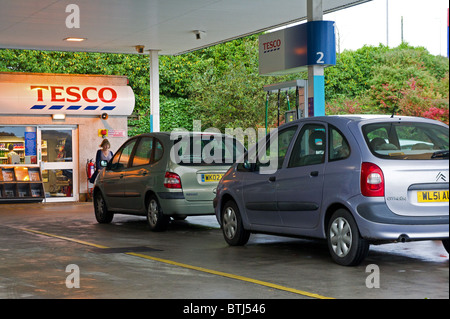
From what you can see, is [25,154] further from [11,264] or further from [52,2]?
[11,264]

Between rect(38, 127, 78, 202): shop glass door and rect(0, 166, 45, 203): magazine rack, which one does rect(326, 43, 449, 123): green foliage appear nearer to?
rect(38, 127, 78, 202): shop glass door

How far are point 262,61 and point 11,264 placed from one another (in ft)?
25.5

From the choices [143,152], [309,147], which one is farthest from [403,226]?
[143,152]

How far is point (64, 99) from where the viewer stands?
21.8 m

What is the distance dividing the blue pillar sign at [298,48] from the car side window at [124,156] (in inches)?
122

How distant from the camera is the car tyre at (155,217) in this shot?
12.6 m

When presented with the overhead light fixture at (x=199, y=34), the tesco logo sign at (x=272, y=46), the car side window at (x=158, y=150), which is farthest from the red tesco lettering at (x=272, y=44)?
the overhead light fixture at (x=199, y=34)

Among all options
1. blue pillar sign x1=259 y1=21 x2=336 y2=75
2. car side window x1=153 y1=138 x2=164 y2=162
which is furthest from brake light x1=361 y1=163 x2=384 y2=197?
blue pillar sign x1=259 y1=21 x2=336 y2=75

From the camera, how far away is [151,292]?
707 cm

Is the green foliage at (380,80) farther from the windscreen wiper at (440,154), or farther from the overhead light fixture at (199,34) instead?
the windscreen wiper at (440,154)

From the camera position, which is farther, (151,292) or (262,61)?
(262,61)

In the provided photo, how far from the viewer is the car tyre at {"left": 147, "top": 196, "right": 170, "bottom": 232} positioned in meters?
12.6

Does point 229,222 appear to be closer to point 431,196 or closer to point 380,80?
point 431,196


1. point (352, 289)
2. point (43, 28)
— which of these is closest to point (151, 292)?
point (352, 289)
